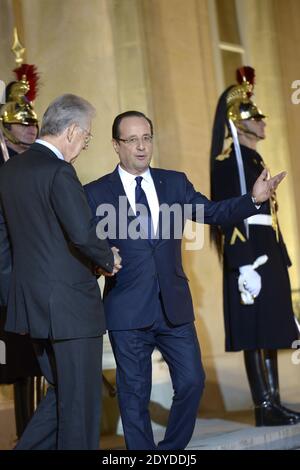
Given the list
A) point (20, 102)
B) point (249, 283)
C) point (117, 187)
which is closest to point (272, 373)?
point (249, 283)

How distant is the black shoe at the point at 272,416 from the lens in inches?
219

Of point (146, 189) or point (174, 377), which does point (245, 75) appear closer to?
point (146, 189)

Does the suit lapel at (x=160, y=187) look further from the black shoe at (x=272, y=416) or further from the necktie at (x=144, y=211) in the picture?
the black shoe at (x=272, y=416)

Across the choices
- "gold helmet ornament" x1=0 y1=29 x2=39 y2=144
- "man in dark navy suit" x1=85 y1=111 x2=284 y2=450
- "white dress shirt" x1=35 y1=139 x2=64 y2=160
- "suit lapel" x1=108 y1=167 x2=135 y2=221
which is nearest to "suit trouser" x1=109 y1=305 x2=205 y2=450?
"man in dark navy suit" x1=85 y1=111 x2=284 y2=450

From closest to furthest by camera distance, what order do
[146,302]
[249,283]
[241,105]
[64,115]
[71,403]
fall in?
[71,403]
[64,115]
[146,302]
[249,283]
[241,105]

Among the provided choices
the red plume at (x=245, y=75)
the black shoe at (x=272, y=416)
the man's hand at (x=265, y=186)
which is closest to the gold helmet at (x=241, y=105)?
the red plume at (x=245, y=75)

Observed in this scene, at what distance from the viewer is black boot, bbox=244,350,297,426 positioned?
559 cm

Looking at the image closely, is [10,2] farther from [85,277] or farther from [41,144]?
[85,277]

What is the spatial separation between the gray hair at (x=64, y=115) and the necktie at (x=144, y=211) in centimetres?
60

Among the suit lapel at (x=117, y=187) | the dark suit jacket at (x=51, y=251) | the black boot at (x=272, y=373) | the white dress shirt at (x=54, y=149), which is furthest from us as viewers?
the black boot at (x=272, y=373)

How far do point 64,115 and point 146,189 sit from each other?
0.74 m

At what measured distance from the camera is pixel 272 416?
561cm

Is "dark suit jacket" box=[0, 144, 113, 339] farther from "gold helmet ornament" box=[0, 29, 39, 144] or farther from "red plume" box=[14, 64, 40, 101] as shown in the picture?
"red plume" box=[14, 64, 40, 101]

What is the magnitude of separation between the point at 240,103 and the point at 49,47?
138 centimetres
